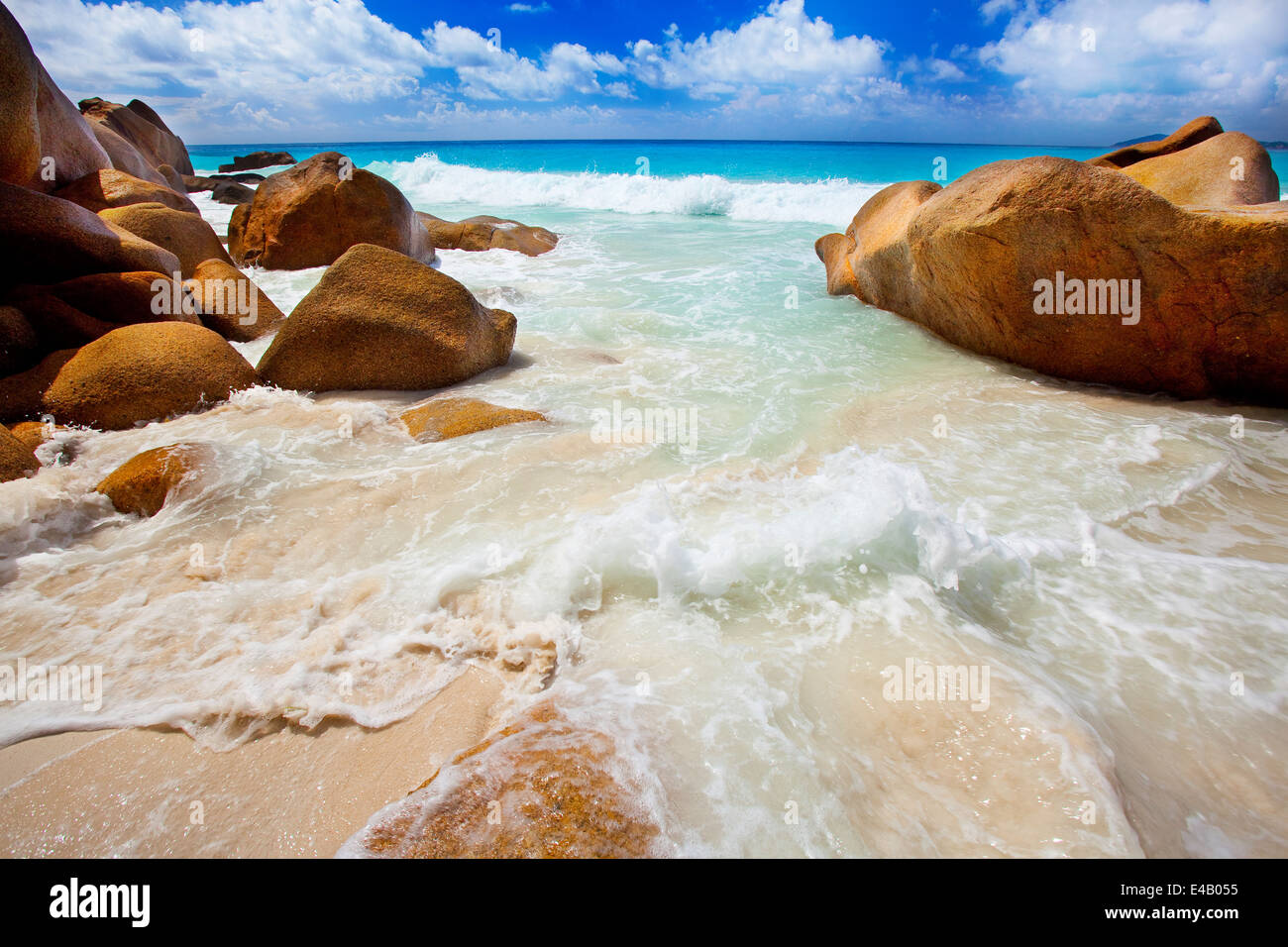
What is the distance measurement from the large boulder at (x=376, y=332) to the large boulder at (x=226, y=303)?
1.62 metres

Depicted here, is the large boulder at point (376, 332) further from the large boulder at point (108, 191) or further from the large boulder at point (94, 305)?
the large boulder at point (108, 191)

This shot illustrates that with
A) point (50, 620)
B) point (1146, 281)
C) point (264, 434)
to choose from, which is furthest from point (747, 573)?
point (1146, 281)

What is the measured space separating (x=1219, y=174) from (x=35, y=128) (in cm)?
1332

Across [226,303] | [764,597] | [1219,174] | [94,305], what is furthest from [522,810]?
[1219,174]

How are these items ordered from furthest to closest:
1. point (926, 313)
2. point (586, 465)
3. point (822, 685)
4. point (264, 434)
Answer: point (926, 313) → point (264, 434) → point (586, 465) → point (822, 685)

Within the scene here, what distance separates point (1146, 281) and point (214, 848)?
6.99m

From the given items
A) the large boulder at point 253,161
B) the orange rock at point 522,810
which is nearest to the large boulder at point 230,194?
the orange rock at point 522,810

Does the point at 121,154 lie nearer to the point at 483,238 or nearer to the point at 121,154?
the point at 121,154

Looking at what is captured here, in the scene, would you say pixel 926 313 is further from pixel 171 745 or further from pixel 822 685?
pixel 171 745

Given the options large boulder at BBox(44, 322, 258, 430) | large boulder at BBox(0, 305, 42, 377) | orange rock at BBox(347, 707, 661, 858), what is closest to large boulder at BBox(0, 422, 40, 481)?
large boulder at BBox(44, 322, 258, 430)

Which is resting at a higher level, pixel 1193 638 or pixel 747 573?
pixel 747 573

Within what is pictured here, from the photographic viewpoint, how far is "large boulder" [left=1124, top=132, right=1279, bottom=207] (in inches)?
289

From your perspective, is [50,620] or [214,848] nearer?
[214,848]

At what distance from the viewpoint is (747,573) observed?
9.51 feet
